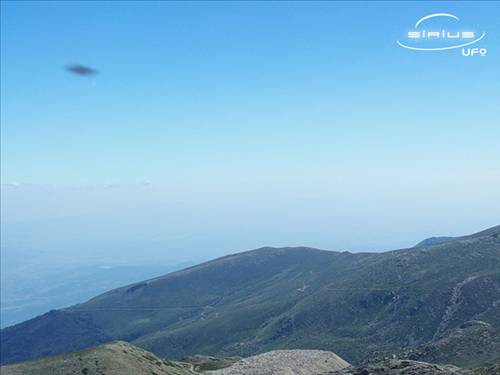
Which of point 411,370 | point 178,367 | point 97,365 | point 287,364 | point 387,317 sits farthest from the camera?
point 387,317

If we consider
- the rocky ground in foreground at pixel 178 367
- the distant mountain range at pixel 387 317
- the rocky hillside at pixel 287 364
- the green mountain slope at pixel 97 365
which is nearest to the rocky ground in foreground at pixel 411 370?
the rocky ground in foreground at pixel 178 367

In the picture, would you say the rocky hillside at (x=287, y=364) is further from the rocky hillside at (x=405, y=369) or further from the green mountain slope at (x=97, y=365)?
the rocky hillside at (x=405, y=369)

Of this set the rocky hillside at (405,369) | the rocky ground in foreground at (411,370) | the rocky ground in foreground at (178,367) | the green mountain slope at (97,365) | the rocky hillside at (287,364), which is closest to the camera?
the rocky ground in foreground at (411,370)

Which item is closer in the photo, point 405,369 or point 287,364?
point 405,369

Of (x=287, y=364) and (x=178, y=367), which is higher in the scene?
(x=178, y=367)

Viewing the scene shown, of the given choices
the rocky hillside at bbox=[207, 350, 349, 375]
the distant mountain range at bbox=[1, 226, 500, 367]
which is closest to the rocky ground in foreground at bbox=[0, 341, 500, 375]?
the rocky hillside at bbox=[207, 350, 349, 375]

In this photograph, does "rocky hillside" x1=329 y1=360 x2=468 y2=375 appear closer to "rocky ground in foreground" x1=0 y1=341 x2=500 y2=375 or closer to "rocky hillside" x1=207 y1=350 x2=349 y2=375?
"rocky ground in foreground" x1=0 y1=341 x2=500 y2=375

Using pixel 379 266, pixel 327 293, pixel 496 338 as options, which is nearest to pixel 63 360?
pixel 496 338

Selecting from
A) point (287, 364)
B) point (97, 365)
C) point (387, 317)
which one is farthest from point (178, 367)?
point (387, 317)

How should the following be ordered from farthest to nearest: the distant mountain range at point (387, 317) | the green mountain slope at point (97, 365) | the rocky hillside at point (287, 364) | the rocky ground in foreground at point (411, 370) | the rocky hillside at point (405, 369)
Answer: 1. the distant mountain range at point (387, 317)
2. the rocky hillside at point (287, 364)
3. the green mountain slope at point (97, 365)
4. the rocky hillside at point (405, 369)
5. the rocky ground in foreground at point (411, 370)

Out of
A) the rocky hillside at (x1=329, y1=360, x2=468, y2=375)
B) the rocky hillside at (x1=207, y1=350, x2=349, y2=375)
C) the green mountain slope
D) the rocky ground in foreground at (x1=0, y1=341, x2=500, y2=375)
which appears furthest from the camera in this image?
the rocky hillside at (x1=207, y1=350, x2=349, y2=375)

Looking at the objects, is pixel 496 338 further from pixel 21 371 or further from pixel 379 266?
pixel 379 266

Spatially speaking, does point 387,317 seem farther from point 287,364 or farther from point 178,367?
point 178,367
